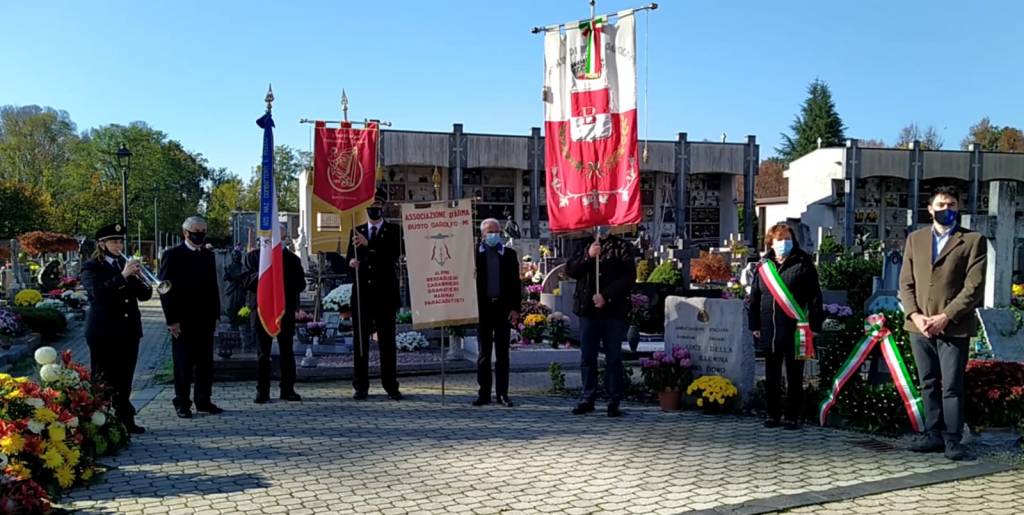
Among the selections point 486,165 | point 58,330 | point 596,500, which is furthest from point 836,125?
point 596,500

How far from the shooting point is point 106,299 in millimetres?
7062

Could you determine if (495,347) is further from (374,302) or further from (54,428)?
(54,428)

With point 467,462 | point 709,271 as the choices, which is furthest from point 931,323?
point 709,271

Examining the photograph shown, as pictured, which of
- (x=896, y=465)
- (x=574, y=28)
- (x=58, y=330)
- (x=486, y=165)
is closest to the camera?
(x=896, y=465)

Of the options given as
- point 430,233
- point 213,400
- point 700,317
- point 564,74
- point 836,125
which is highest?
point 836,125

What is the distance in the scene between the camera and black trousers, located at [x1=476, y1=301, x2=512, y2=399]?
8360 mm

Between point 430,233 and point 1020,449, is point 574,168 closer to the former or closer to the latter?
point 430,233

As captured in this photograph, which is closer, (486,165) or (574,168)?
(574,168)

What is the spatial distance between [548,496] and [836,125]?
240ft

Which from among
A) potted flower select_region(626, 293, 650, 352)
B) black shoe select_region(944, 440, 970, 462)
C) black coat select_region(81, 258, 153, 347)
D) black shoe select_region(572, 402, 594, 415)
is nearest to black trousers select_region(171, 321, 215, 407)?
black coat select_region(81, 258, 153, 347)

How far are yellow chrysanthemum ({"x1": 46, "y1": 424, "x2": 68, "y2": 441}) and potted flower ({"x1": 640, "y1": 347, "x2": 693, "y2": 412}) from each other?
5.36 metres

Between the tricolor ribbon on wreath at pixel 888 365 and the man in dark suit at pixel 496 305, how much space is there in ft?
10.3

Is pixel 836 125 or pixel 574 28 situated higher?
pixel 836 125

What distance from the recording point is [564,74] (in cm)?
832
